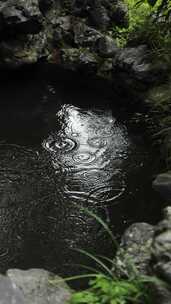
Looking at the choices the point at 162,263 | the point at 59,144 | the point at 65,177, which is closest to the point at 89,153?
the point at 59,144

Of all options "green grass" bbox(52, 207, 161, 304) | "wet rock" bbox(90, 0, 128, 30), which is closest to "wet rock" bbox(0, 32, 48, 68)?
"wet rock" bbox(90, 0, 128, 30)

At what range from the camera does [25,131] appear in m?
10.2

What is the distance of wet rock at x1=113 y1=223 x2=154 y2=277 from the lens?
14.0 ft

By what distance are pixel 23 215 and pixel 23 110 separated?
496 centimetres

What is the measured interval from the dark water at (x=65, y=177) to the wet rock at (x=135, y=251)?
37 cm

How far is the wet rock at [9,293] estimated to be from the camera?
3.92m

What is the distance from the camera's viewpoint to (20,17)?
40.4ft

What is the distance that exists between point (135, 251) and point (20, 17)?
9521mm

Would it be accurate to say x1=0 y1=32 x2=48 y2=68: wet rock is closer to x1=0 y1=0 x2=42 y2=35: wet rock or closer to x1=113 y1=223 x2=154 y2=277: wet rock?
x1=0 y1=0 x2=42 y2=35: wet rock

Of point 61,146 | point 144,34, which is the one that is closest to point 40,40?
point 144,34

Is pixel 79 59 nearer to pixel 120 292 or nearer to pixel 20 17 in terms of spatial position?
pixel 20 17

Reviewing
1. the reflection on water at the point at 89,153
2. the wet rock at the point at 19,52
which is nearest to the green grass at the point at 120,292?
the reflection on water at the point at 89,153

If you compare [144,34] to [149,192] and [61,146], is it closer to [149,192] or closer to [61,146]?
[61,146]

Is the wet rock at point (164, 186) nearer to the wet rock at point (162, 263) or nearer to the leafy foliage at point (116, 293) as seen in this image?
the wet rock at point (162, 263)
